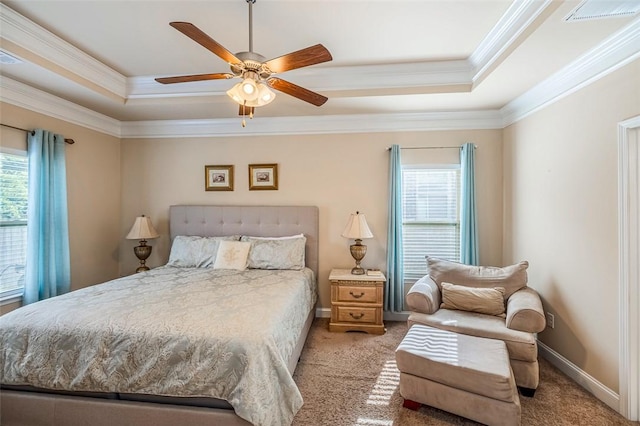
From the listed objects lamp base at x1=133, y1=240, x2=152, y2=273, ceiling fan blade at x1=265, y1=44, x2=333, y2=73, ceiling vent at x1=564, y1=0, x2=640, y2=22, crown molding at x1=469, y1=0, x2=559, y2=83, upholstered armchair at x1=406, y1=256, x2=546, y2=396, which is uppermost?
crown molding at x1=469, y1=0, x2=559, y2=83

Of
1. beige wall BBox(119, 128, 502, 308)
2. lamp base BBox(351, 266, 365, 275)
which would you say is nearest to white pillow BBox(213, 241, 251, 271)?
beige wall BBox(119, 128, 502, 308)

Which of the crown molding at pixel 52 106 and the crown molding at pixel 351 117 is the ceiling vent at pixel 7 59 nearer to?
the crown molding at pixel 351 117

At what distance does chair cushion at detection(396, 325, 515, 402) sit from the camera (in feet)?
6.09

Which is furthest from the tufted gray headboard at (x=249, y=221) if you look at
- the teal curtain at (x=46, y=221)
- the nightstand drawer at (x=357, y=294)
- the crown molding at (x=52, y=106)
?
the crown molding at (x=52, y=106)

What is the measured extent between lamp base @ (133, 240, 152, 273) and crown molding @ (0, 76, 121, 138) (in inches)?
62.5

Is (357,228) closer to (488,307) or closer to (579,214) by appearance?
(488,307)

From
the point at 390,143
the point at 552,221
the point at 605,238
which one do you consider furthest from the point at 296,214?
the point at 605,238

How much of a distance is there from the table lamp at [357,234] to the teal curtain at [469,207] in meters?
1.18

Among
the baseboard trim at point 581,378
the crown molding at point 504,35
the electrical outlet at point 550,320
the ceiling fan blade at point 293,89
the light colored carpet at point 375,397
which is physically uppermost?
the crown molding at point 504,35

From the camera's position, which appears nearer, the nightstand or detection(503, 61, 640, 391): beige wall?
detection(503, 61, 640, 391): beige wall

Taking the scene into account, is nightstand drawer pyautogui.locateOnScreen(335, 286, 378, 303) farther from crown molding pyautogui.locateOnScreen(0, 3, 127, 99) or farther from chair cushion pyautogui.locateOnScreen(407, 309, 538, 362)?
crown molding pyautogui.locateOnScreen(0, 3, 127, 99)

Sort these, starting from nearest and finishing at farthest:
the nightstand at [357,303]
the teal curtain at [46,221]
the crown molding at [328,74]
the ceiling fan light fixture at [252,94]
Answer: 1. the ceiling fan light fixture at [252,94]
2. the crown molding at [328,74]
3. the teal curtain at [46,221]
4. the nightstand at [357,303]

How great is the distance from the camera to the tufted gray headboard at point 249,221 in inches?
153

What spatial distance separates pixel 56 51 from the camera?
8.54 ft
